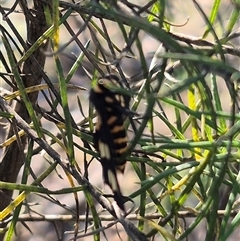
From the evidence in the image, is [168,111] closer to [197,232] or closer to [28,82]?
[197,232]

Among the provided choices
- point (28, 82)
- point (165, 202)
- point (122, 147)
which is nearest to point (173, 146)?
point (122, 147)

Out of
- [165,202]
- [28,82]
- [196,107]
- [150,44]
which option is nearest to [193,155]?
[196,107]

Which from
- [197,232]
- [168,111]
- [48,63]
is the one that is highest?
[48,63]

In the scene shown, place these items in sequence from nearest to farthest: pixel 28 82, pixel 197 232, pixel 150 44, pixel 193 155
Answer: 1. pixel 193 155
2. pixel 28 82
3. pixel 197 232
4. pixel 150 44

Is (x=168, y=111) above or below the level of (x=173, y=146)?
above

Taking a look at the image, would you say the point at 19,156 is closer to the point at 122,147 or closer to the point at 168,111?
the point at 122,147

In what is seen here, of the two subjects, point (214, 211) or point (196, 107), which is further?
→ point (196, 107)

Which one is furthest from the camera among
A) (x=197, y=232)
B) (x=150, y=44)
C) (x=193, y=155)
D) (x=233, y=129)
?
(x=150, y=44)
